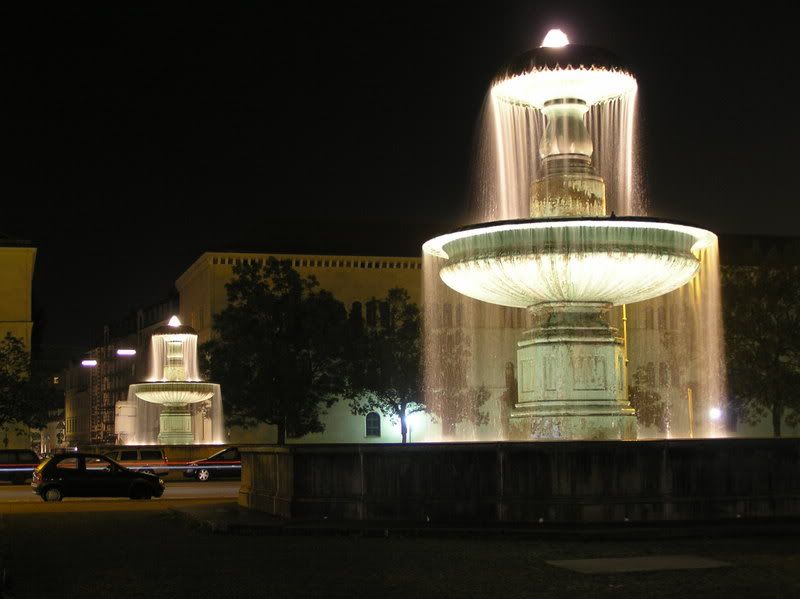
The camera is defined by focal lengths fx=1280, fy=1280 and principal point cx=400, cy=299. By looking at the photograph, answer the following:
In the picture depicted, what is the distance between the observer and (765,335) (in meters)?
49.2

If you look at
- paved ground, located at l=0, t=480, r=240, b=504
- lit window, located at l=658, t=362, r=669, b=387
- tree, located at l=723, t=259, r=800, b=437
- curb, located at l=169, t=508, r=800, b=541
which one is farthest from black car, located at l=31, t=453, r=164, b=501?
lit window, located at l=658, t=362, r=669, b=387

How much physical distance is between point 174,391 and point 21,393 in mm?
15430

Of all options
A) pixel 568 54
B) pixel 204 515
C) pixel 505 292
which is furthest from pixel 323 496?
pixel 568 54

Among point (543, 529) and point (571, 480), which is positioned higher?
point (571, 480)

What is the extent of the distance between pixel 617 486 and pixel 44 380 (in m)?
48.6

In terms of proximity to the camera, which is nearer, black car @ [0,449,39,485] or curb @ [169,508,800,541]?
curb @ [169,508,800,541]

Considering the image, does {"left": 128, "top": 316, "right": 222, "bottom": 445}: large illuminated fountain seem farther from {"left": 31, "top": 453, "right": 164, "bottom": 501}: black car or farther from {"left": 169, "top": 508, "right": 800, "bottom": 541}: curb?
{"left": 169, "top": 508, "right": 800, "bottom": 541}: curb

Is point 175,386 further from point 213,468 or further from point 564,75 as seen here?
point 564,75

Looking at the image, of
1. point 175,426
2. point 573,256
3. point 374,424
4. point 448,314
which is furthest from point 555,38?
point 374,424

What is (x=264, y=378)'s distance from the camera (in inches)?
2029

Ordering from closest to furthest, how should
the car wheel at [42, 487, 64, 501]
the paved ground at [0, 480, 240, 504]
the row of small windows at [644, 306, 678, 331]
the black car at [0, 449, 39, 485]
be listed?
the car wheel at [42, 487, 64, 501], the paved ground at [0, 480, 240, 504], the black car at [0, 449, 39, 485], the row of small windows at [644, 306, 678, 331]

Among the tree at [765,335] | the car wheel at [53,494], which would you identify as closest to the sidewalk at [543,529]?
the car wheel at [53,494]

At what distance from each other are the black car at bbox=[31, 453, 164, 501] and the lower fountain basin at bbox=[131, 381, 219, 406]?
1599 cm

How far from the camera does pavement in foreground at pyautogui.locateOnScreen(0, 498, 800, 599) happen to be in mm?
10023
